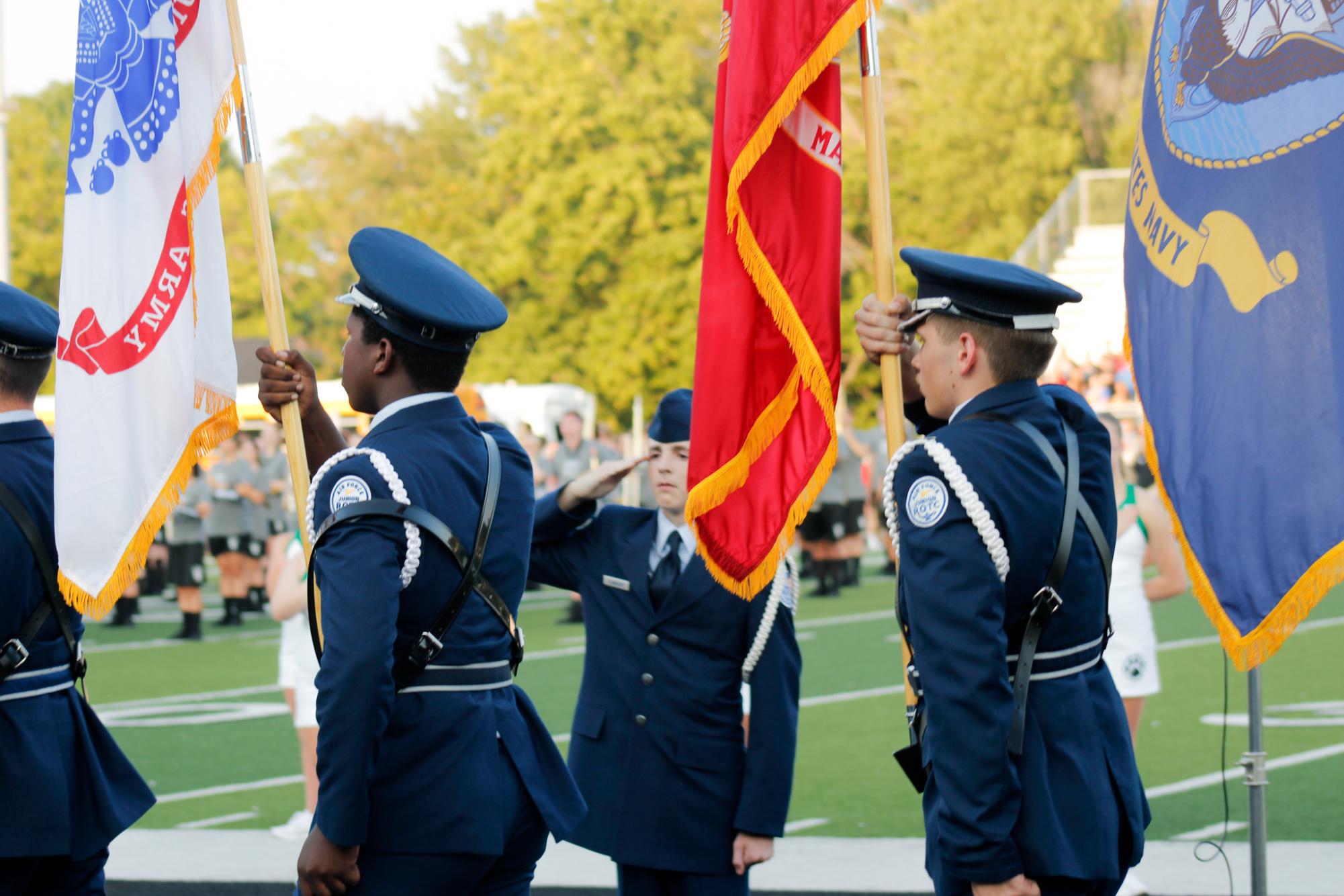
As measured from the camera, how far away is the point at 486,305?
13.0ft

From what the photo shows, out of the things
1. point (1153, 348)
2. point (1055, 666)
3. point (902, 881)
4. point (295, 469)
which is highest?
point (1153, 348)

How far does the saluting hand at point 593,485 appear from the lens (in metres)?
5.14

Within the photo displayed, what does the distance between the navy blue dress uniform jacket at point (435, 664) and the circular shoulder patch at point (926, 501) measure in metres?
0.97

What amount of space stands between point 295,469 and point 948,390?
5.65 feet

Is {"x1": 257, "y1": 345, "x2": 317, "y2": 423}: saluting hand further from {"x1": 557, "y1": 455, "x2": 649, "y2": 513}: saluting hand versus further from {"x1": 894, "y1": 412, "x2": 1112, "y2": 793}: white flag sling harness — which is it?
{"x1": 894, "y1": 412, "x2": 1112, "y2": 793}: white flag sling harness

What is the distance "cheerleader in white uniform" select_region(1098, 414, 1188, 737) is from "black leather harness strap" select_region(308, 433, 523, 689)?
4.09 metres

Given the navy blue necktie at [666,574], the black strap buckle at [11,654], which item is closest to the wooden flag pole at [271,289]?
the black strap buckle at [11,654]

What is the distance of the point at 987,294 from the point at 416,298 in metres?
1.29

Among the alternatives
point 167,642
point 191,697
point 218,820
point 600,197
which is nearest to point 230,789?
point 218,820

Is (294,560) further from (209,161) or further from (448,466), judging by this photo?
(448,466)

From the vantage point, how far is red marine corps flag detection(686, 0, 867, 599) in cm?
454

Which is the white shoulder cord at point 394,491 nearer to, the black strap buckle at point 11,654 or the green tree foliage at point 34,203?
the black strap buckle at point 11,654

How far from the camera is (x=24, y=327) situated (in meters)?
4.37

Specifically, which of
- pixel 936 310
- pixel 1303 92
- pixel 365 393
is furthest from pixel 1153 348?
pixel 365 393
